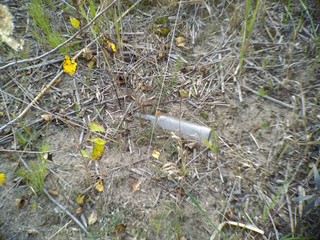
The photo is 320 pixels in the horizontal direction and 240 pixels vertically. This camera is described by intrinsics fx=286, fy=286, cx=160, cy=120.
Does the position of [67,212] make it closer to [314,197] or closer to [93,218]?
[93,218]

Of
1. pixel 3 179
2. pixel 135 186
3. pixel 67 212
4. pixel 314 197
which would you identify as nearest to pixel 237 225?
pixel 314 197

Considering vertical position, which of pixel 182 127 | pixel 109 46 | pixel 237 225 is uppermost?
pixel 109 46

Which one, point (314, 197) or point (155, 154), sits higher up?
point (314, 197)

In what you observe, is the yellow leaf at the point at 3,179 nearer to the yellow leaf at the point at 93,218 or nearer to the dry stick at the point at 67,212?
the dry stick at the point at 67,212

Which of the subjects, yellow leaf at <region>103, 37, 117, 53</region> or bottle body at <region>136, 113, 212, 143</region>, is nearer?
bottle body at <region>136, 113, 212, 143</region>

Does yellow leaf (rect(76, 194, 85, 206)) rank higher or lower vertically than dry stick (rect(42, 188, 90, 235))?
higher

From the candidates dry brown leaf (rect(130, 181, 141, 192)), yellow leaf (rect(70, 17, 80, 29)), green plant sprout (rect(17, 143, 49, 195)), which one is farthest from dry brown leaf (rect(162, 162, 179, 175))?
yellow leaf (rect(70, 17, 80, 29))

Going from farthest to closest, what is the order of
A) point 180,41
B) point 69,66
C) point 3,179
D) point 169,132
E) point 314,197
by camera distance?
point 180,41 < point 69,66 < point 169,132 < point 3,179 < point 314,197

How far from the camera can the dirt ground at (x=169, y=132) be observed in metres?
1.22

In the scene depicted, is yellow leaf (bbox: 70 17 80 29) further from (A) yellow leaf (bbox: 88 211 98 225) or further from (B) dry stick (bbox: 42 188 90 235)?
(A) yellow leaf (bbox: 88 211 98 225)

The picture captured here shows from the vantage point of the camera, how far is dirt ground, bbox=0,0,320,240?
1224 millimetres

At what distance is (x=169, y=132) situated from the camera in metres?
1.45

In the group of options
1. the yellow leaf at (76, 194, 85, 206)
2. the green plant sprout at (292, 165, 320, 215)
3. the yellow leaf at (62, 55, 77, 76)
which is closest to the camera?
the green plant sprout at (292, 165, 320, 215)

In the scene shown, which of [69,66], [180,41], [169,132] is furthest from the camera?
[180,41]
